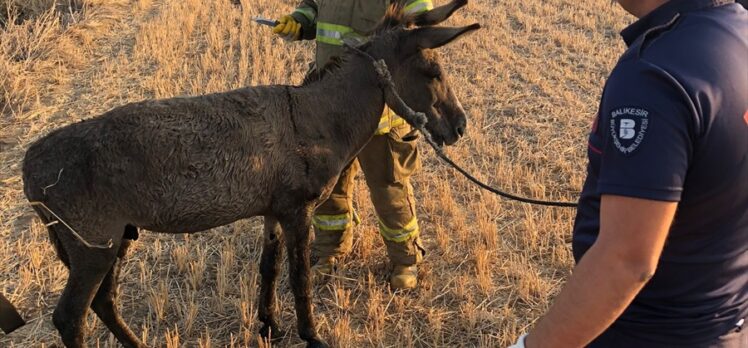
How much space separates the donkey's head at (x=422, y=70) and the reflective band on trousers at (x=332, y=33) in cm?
58

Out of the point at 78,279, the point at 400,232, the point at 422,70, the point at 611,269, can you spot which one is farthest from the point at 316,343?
the point at 611,269

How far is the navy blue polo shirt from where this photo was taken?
4.77ft

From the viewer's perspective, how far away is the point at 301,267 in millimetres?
4102

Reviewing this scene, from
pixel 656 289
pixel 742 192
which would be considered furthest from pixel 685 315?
pixel 742 192

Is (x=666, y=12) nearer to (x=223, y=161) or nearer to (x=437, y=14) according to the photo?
(x=437, y=14)

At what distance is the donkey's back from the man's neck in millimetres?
2399

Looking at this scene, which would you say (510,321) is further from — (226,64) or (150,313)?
(226,64)

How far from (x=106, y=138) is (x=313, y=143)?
1.25 meters

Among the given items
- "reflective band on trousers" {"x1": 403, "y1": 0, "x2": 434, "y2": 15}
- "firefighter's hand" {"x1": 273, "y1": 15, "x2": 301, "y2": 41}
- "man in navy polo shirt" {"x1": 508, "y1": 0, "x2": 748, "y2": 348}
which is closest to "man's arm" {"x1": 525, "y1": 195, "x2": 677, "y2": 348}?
"man in navy polo shirt" {"x1": 508, "y1": 0, "x2": 748, "y2": 348}

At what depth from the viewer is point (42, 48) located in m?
9.70

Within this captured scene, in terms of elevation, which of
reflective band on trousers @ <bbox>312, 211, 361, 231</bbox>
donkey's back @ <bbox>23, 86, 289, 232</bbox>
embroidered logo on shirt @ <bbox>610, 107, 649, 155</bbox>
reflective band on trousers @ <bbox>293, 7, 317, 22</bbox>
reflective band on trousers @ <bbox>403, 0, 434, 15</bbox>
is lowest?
reflective band on trousers @ <bbox>312, 211, 361, 231</bbox>

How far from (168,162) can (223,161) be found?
32cm

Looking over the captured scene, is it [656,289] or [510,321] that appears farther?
[510,321]

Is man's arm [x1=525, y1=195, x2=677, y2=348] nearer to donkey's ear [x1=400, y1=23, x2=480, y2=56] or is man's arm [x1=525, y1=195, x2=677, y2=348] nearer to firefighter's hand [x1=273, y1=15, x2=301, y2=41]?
donkey's ear [x1=400, y1=23, x2=480, y2=56]
